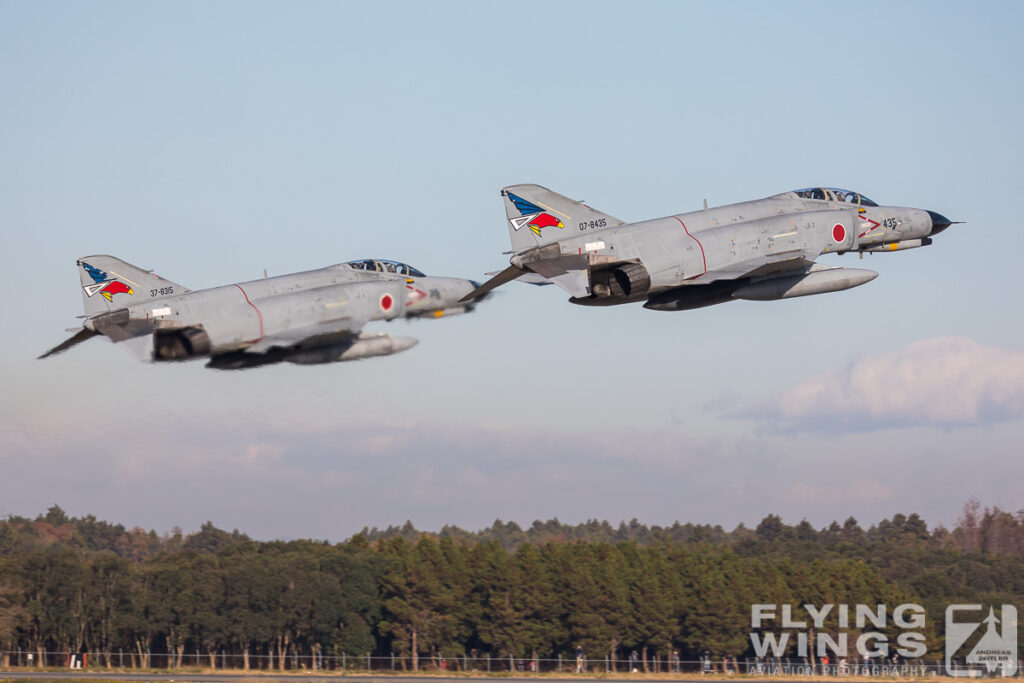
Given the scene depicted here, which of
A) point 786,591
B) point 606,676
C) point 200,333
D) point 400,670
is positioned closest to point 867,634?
point 786,591

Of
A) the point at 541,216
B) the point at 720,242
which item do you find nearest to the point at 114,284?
the point at 541,216

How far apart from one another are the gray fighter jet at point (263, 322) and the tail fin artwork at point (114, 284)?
6.39 feet

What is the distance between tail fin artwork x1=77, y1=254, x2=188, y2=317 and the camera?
171 feet

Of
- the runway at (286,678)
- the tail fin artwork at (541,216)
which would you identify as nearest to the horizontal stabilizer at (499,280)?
the tail fin artwork at (541,216)

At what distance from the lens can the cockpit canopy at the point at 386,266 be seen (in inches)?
2061

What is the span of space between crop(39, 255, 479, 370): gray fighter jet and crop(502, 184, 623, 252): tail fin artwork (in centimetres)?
515

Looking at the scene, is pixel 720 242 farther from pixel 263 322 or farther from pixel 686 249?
pixel 263 322

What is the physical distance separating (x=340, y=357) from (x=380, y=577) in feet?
201

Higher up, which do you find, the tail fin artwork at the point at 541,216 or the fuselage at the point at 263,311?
the tail fin artwork at the point at 541,216

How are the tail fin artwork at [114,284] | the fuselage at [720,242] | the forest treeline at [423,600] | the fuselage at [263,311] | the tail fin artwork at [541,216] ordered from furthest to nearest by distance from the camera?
1. the forest treeline at [423,600]
2. the tail fin artwork at [114,284]
3. the tail fin artwork at [541,216]
4. the fuselage at [263,311]
5. the fuselage at [720,242]

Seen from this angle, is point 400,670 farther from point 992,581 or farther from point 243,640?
point 992,581

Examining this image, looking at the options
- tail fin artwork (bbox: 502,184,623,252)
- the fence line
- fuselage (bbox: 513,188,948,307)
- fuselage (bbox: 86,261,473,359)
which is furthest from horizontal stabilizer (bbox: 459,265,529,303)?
the fence line

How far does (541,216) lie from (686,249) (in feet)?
17.7

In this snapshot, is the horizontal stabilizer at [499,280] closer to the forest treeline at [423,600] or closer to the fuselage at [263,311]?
the fuselage at [263,311]
